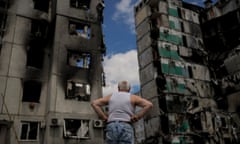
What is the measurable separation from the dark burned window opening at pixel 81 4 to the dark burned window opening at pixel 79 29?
194 cm

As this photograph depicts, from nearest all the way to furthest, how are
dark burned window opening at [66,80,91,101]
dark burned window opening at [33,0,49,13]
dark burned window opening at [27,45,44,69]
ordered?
dark burned window opening at [66,80,91,101]
dark burned window opening at [27,45,44,69]
dark burned window opening at [33,0,49,13]

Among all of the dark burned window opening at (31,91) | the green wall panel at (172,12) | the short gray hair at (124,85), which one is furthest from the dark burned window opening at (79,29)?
the green wall panel at (172,12)

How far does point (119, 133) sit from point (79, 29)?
20686 millimetres

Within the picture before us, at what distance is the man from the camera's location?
155 inches

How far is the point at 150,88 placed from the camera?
40.5m

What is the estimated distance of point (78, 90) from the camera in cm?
2020

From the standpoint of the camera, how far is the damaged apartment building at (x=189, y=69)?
36.5m

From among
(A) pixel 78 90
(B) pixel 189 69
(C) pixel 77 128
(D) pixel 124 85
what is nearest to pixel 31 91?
(A) pixel 78 90

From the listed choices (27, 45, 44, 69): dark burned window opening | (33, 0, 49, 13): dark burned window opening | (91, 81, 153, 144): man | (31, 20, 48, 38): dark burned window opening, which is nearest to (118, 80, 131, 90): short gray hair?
(91, 81, 153, 144): man

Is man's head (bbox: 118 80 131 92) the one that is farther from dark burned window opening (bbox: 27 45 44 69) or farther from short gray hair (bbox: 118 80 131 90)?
dark burned window opening (bbox: 27 45 44 69)

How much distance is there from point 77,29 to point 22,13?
509 cm

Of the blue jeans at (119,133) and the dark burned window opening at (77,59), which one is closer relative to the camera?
the blue jeans at (119,133)

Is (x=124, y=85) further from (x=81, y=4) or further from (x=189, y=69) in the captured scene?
(x=189, y=69)

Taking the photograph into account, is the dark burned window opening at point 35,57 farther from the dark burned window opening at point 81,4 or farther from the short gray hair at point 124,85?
the short gray hair at point 124,85
